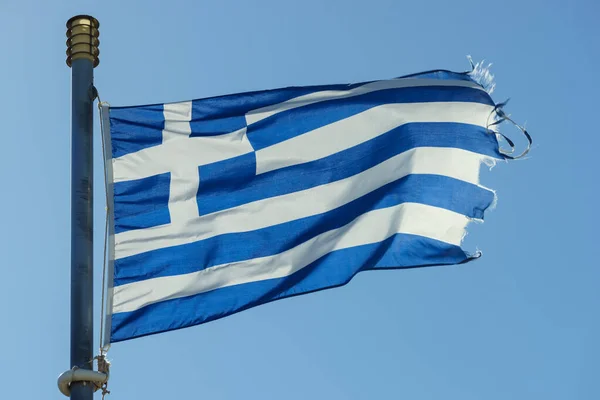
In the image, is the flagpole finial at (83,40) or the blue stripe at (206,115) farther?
the blue stripe at (206,115)

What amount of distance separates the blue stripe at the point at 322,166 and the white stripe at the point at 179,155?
9 cm

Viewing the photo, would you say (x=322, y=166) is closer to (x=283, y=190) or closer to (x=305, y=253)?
(x=283, y=190)

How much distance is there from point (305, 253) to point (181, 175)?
4.27 feet

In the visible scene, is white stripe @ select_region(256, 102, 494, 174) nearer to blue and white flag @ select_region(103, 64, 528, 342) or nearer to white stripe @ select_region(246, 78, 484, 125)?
blue and white flag @ select_region(103, 64, 528, 342)

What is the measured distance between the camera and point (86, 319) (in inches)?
285

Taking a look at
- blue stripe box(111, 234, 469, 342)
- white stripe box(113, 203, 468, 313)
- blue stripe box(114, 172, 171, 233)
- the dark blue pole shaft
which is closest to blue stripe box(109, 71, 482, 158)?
blue stripe box(114, 172, 171, 233)

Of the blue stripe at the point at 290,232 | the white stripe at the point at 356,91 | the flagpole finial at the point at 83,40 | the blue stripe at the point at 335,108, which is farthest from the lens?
the white stripe at the point at 356,91

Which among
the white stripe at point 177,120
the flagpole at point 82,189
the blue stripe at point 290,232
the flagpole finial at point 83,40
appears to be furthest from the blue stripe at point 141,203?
the flagpole finial at point 83,40

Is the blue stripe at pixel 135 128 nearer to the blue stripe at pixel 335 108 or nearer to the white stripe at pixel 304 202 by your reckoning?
the white stripe at pixel 304 202

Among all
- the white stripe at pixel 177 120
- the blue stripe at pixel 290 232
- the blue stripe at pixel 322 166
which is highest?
the white stripe at pixel 177 120

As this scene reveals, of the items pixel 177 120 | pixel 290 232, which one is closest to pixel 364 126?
pixel 290 232

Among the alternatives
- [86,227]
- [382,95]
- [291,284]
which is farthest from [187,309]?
[382,95]

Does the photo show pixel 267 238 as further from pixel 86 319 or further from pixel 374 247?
pixel 86 319

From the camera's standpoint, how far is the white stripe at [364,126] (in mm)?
9984
